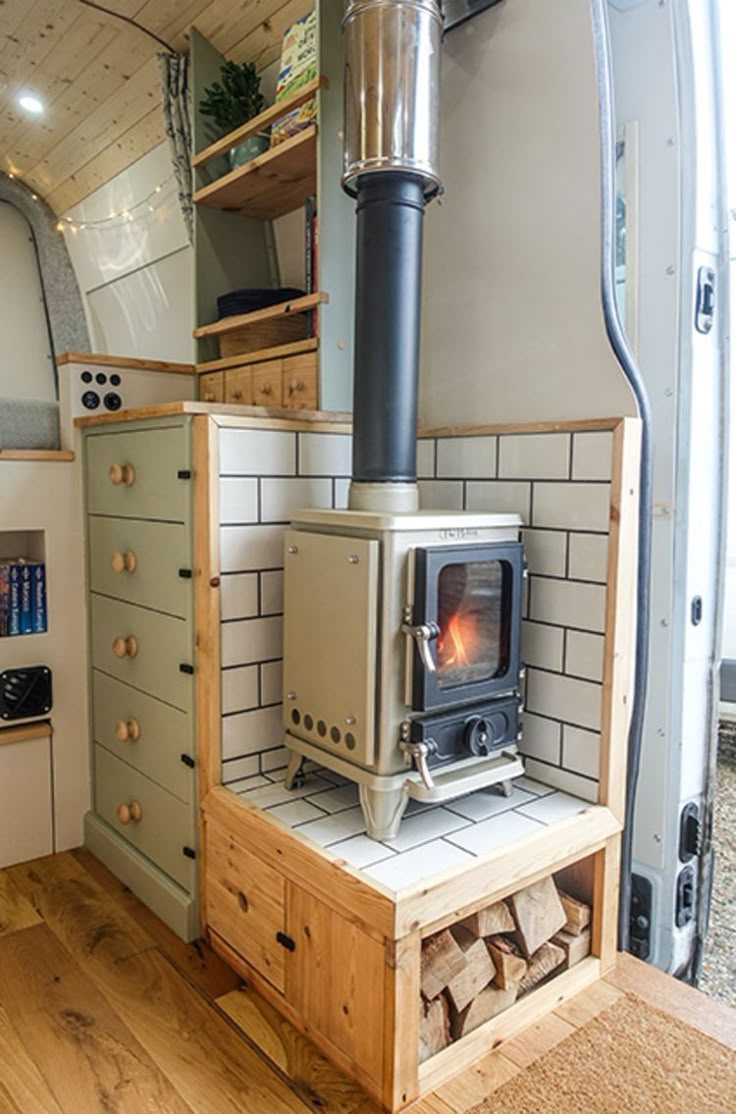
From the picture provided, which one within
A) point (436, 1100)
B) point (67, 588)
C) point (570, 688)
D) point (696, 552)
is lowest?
point (436, 1100)

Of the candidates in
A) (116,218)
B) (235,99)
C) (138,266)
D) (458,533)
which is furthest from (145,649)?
(116,218)

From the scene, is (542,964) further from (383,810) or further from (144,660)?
(144,660)

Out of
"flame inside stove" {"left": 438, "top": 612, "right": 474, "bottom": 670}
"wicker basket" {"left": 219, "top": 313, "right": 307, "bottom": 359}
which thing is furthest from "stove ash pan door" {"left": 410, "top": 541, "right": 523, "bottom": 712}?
"wicker basket" {"left": 219, "top": 313, "right": 307, "bottom": 359}

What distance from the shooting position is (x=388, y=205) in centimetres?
147

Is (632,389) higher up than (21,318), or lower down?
lower down

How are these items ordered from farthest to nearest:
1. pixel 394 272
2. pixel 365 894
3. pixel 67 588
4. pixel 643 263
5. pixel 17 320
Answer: pixel 17 320 → pixel 67 588 → pixel 643 263 → pixel 394 272 → pixel 365 894

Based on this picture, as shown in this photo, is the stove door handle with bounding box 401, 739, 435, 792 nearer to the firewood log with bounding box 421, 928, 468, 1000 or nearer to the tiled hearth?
the tiled hearth

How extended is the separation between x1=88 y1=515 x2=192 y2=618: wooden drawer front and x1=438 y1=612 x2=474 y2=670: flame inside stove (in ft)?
1.76

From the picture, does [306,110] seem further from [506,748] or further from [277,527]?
[506,748]

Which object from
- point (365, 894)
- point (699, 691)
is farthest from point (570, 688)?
point (365, 894)

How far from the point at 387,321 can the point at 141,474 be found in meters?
0.65

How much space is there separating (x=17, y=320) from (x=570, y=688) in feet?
10.6

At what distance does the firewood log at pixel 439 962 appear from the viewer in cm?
129

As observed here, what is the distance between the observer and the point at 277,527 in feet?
5.51
